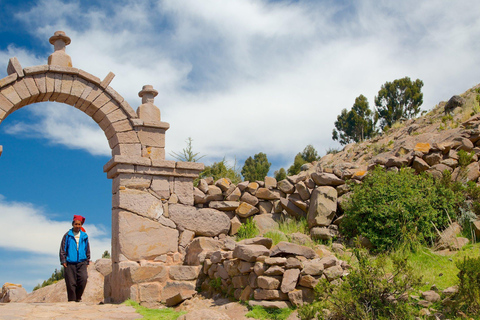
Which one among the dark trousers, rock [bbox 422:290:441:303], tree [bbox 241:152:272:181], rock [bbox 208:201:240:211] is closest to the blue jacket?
the dark trousers

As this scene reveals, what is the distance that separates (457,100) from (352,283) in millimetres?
11671

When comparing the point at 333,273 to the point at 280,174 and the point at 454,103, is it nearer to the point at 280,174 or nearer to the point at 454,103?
the point at 454,103

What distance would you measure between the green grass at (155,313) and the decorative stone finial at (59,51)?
4.36 meters

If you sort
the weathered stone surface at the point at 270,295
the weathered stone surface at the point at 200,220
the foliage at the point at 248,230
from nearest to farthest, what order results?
the weathered stone surface at the point at 270,295
the weathered stone surface at the point at 200,220
the foliage at the point at 248,230

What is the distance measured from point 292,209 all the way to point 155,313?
3.61 metres

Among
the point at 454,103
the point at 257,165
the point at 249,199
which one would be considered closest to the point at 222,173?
the point at 249,199

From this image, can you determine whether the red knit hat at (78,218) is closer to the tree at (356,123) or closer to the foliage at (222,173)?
the foliage at (222,173)

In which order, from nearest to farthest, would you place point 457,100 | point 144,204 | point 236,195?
point 144,204 → point 236,195 → point 457,100

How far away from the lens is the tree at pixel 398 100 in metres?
26.9

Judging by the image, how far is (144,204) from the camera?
7762mm

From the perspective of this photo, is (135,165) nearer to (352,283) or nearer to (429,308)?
(352,283)

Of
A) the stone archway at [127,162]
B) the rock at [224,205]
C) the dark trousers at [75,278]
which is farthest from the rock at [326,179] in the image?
Result: the dark trousers at [75,278]

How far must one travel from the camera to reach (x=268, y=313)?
5395mm

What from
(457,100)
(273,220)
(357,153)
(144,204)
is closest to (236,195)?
(273,220)
